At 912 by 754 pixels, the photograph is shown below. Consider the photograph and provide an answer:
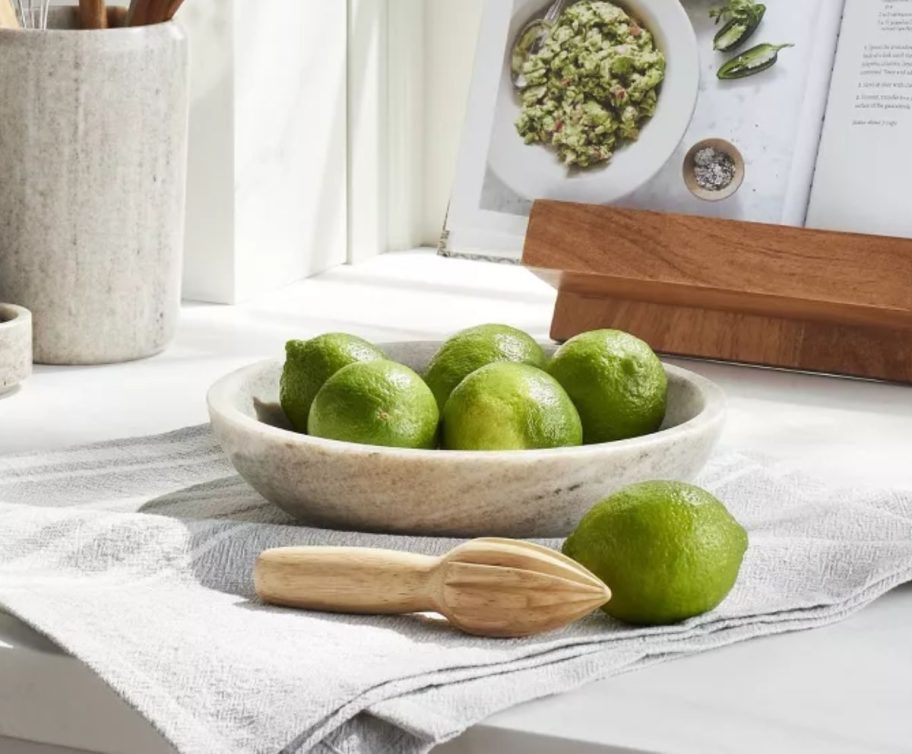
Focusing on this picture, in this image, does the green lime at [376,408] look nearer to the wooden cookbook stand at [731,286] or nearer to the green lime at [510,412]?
the green lime at [510,412]

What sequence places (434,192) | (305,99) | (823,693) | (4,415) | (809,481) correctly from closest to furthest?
(823,693)
(809,481)
(4,415)
(305,99)
(434,192)

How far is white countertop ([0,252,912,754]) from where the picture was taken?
59cm

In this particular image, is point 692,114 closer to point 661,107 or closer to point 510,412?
point 661,107

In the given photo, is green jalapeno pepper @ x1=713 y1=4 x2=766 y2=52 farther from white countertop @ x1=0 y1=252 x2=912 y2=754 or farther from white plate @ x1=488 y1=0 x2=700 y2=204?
white countertop @ x1=0 y1=252 x2=912 y2=754

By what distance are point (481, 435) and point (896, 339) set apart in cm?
54

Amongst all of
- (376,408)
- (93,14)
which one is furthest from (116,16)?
(376,408)

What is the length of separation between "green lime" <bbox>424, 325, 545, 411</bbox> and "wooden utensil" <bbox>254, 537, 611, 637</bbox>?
169 millimetres

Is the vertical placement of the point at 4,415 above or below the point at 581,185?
below

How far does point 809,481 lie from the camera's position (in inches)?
34.7

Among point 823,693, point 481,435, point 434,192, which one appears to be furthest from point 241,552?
point 434,192

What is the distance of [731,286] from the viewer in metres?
1.17

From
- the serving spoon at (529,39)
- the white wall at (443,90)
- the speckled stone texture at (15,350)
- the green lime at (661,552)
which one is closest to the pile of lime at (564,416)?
the green lime at (661,552)

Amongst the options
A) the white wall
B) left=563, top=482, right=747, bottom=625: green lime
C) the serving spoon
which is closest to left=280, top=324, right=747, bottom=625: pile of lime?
left=563, top=482, right=747, bottom=625: green lime

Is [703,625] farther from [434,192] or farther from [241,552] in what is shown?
[434,192]
